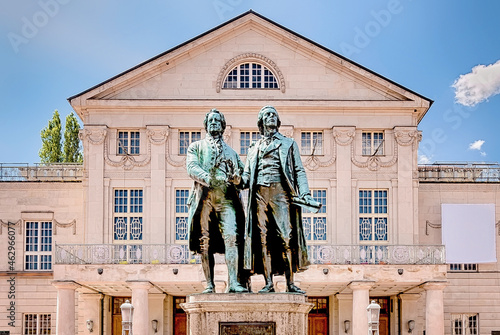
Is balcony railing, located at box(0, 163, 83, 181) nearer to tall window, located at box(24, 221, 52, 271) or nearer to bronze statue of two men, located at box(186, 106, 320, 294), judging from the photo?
tall window, located at box(24, 221, 52, 271)

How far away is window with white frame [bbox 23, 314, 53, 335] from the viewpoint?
43.6 m

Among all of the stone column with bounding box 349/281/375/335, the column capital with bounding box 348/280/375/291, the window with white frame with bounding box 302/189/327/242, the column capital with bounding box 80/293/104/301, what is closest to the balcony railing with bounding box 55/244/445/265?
the column capital with bounding box 348/280/375/291

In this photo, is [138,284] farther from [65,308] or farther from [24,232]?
[24,232]

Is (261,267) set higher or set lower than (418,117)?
lower

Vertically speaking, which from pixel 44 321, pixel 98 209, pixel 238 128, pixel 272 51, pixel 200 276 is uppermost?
pixel 272 51

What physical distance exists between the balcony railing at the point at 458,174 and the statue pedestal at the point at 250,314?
1329 inches

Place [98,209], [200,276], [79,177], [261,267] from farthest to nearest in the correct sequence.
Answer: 1. [79,177]
2. [98,209]
3. [200,276]
4. [261,267]

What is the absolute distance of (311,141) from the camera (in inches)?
1708

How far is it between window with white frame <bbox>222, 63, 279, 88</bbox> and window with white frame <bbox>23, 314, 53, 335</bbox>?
1462cm

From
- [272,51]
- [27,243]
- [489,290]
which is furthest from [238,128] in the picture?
[489,290]

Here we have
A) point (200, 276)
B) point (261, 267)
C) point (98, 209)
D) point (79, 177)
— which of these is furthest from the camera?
point (79, 177)

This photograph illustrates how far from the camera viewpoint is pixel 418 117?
145ft

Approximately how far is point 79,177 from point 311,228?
39.9 feet

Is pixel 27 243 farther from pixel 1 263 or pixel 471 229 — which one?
pixel 471 229
